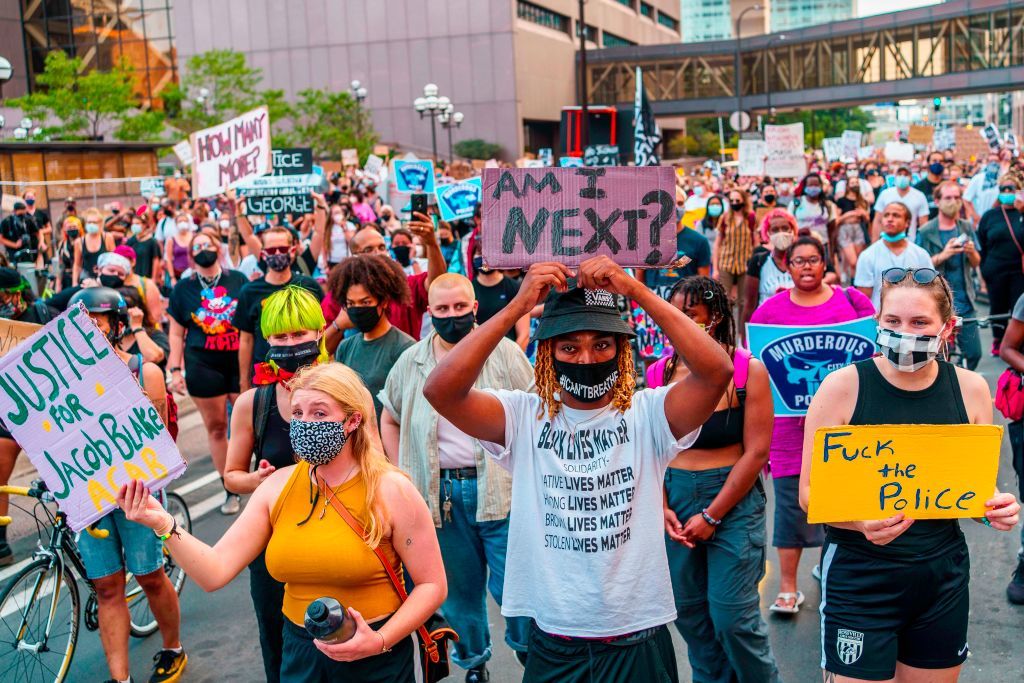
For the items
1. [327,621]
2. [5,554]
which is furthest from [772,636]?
[5,554]

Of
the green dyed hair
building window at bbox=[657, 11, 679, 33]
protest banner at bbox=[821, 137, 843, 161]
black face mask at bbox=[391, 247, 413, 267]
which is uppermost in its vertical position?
building window at bbox=[657, 11, 679, 33]

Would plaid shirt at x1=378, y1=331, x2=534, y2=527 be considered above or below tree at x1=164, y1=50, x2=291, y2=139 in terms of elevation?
below

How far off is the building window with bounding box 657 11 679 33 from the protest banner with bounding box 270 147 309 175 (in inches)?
3012

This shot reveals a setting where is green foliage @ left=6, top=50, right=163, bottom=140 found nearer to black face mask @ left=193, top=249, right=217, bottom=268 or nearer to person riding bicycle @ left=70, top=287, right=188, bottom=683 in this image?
black face mask @ left=193, top=249, right=217, bottom=268

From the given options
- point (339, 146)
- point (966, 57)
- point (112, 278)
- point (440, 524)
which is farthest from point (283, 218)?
point (966, 57)

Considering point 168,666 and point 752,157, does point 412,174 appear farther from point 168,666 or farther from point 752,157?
point 752,157

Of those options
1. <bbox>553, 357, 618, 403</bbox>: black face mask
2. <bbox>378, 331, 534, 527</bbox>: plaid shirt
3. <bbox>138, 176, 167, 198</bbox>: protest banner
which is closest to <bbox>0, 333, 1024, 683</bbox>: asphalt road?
<bbox>378, 331, 534, 527</bbox>: plaid shirt

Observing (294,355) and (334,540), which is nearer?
(334,540)

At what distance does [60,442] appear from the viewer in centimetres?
377

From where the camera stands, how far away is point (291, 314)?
4.96 meters

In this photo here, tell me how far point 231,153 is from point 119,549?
794cm

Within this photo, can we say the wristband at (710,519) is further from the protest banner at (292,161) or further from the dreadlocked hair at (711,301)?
the protest banner at (292,161)

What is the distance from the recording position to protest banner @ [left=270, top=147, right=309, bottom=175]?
1377 centimetres

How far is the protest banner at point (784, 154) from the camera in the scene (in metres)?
21.7
